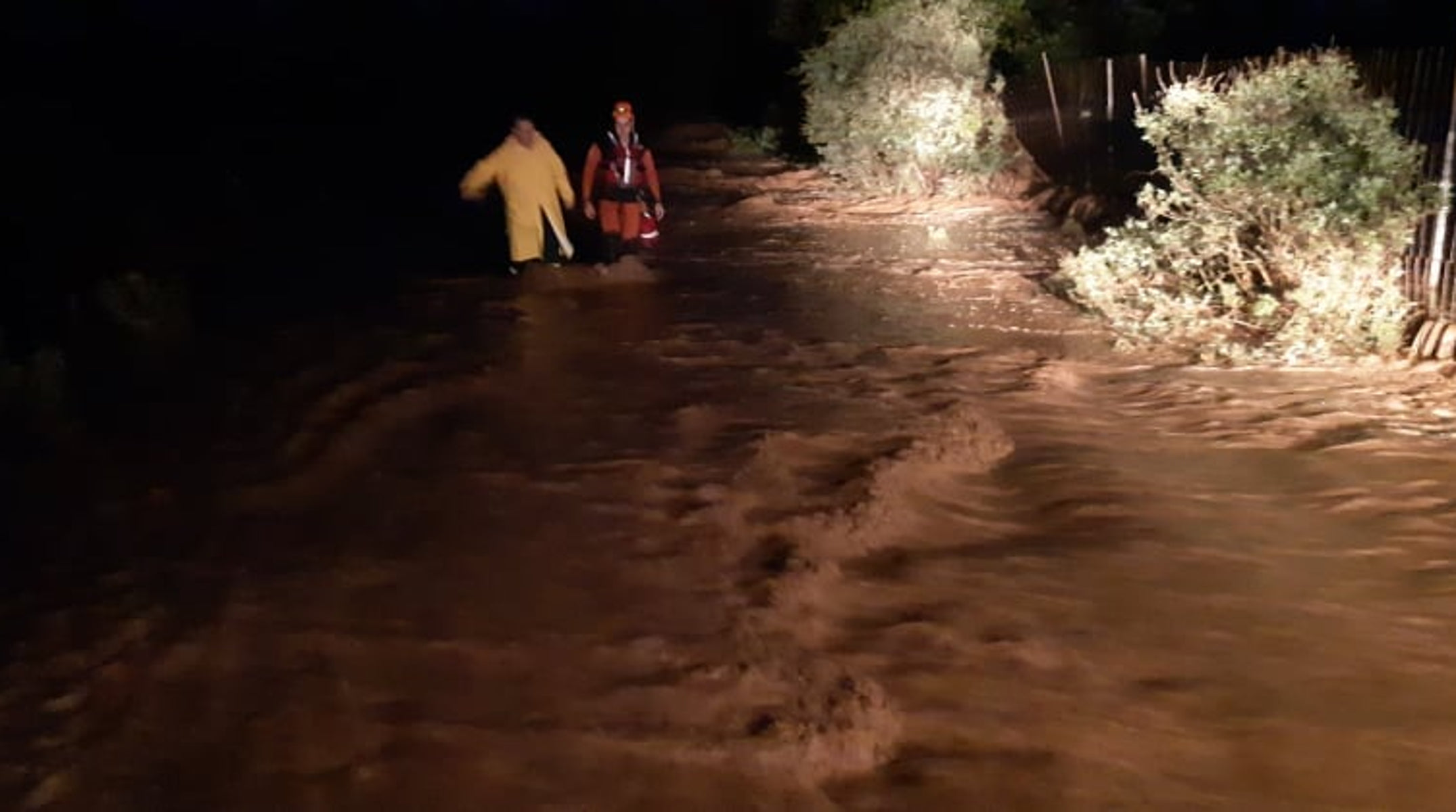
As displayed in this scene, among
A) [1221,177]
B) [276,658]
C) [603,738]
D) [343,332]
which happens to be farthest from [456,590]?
[1221,177]

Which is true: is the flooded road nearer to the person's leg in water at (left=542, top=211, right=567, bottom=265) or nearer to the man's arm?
the man's arm

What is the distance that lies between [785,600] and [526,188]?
23.5 ft

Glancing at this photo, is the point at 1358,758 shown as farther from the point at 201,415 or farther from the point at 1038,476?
the point at 201,415

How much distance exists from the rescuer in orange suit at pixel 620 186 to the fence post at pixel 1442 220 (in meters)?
6.12

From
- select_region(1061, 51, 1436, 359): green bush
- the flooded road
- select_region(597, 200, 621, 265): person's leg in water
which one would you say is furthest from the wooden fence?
select_region(597, 200, 621, 265): person's leg in water

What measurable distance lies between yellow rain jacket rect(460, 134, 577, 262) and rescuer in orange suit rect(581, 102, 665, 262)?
0.83 feet

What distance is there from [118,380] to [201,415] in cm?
179

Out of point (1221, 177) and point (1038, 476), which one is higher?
point (1221, 177)

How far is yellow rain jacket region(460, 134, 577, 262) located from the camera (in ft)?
39.2

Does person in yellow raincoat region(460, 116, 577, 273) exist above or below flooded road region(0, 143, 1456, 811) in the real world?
above

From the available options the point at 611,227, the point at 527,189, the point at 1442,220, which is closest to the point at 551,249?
the point at 611,227

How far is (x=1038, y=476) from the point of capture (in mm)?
7039

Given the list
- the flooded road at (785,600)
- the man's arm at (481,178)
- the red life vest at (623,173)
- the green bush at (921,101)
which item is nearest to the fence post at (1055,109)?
the green bush at (921,101)

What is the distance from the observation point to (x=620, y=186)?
1232 centimetres
